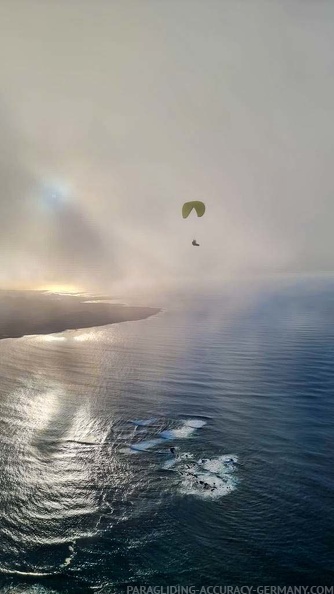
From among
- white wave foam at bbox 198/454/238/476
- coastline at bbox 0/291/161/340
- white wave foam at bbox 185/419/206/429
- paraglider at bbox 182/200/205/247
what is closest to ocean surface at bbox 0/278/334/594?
white wave foam at bbox 198/454/238/476

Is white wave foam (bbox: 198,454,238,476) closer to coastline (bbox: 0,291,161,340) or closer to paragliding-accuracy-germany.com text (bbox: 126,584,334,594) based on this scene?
paragliding-accuracy-germany.com text (bbox: 126,584,334,594)

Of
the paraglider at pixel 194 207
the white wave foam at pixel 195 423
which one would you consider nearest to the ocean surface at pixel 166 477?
the white wave foam at pixel 195 423

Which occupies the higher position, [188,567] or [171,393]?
[171,393]

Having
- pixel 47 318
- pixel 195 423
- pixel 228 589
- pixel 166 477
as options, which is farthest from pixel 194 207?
pixel 47 318

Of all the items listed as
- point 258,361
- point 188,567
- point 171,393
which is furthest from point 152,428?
point 258,361

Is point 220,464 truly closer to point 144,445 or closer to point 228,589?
point 144,445

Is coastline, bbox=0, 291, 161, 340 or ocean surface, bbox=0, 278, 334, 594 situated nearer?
ocean surface, bbox=0, 278, 334, 594

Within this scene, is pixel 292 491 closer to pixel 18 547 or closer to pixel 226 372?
pixel 18 547

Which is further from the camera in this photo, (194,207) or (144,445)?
(194,207)
